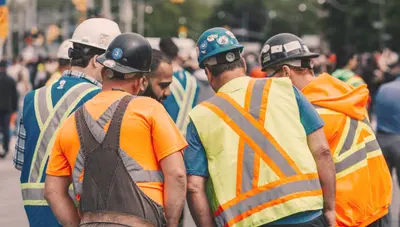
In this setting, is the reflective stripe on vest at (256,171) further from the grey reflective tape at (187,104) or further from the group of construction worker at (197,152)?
the grey reflective tape at (187,104)

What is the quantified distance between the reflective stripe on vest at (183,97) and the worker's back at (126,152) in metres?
3.58

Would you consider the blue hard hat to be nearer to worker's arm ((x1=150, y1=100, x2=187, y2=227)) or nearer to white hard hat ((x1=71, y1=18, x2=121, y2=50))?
worker's arm ((x1=150, y1=100, x2=187, y2=227))

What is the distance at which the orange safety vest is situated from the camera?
6.31 m

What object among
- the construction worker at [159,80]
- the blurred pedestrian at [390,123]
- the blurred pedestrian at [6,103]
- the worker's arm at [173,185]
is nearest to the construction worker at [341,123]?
the construction worker at [159,80]

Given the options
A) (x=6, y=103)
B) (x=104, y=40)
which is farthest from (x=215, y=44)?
(x=6, y=103)

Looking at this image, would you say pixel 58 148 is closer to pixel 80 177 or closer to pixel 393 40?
pixel 80 177

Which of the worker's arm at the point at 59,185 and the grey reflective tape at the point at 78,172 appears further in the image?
the worker's arm at the point at 59,185

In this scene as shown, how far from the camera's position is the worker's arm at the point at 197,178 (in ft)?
17.8

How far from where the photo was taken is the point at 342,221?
633cm

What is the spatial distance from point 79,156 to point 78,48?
1533 mm

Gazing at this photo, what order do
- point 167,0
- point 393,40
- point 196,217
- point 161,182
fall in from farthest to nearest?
point 167,0 < point 393,40 < point 196,217 < point 161,182

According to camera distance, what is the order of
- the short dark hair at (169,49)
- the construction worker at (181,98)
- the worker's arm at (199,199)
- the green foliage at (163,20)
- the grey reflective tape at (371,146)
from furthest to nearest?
1. the green foliage at (163,20)
2. the short dark hair at (169,49)
3. the construction worker at (181,98)
4. the grey reflective tape at (371,146)
5. the worker's arm at (199,199)

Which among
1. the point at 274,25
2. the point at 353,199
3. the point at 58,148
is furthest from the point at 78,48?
the point at 274,25

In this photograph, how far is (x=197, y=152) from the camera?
5.43 m
